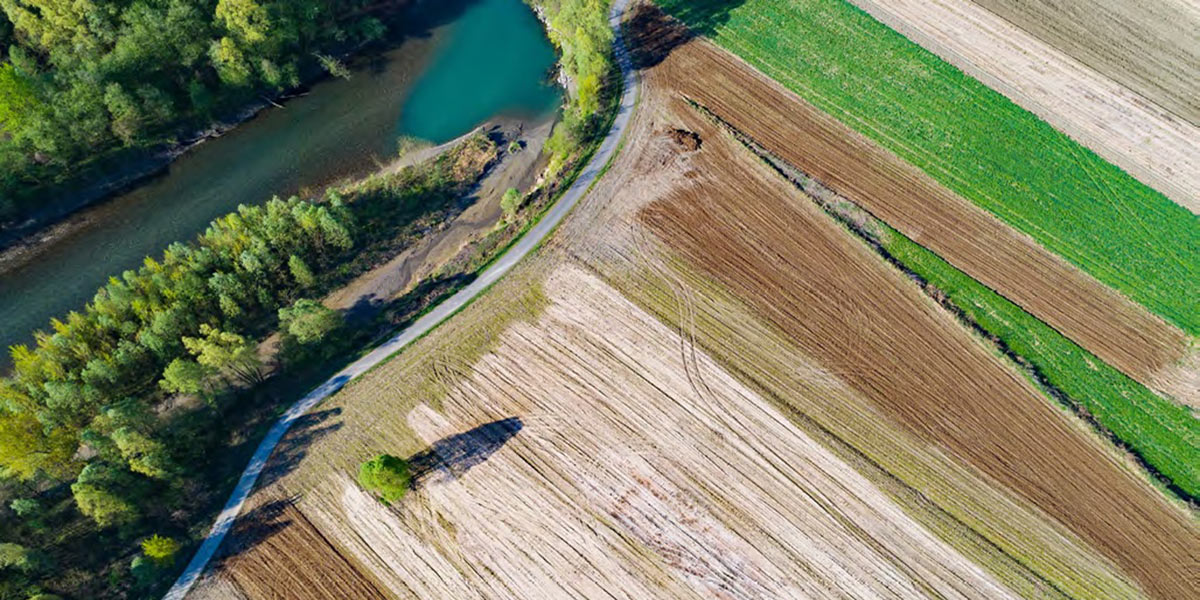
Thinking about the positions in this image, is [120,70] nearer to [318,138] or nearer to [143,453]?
[318,138]

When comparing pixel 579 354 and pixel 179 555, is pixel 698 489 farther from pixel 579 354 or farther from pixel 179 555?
pixel 179 555

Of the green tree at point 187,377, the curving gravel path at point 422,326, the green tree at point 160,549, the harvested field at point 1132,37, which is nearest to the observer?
the green tree at point 160,549

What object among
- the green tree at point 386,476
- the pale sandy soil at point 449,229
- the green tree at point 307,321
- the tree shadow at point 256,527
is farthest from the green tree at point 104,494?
the pale sandy soil at point 449,229

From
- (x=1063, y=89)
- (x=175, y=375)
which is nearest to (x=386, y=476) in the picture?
(x=175, y=375)

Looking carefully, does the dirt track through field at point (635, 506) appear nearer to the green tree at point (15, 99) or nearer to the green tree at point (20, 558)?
the green tree at point (20, 558)

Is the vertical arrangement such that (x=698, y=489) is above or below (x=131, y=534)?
below

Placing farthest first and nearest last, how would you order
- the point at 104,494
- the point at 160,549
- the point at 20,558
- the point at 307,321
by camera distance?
the point at 307,321 → the point at 160,549 → the point at 104,494 → the point at 20,558

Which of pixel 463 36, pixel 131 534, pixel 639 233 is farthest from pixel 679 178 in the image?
pixel 131 534
